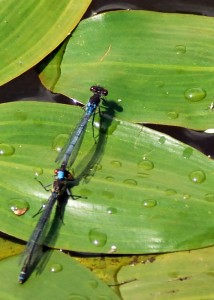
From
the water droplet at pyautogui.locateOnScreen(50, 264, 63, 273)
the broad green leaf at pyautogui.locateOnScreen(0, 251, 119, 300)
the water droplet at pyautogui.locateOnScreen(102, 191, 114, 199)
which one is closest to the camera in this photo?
the broad green leaf at pyautogui.locateOnScreen(0, 251, 119, 300)

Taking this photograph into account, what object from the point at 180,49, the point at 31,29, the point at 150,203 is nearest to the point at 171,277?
the point at 150,203

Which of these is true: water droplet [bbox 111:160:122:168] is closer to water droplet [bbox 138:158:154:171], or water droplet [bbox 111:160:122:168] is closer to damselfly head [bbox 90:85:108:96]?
water droplet [bbox 138:158:154:171]

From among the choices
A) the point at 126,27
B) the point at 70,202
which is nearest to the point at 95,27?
the point at 126,27

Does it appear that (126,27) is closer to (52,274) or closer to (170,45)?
(170,45)

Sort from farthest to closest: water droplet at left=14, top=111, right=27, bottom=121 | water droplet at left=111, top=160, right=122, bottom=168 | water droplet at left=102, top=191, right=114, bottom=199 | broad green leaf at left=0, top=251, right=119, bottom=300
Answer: water droplet at left=14, top=111, right=27, bottom=121 → water droplet at left=111, top=160, right=122, bottom=168 → water droplet at left=102, top=191, right=114, bottom=199 → broad green leaf at left=0, top=251, right=119, bottom=300

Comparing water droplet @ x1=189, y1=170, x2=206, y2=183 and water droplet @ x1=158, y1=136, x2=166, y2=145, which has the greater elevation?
water droplet @ x1=158, y1=136, x2=166, y2=145

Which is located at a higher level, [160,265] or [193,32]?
[193,32]

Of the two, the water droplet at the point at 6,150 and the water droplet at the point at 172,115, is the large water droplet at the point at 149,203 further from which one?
the water droplet at the point at 6,150

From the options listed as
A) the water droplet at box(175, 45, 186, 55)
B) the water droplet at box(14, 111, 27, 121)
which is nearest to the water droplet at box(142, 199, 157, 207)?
the water droplet at box(14, 111, 27, 121)

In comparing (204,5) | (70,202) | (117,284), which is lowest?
(117,284)
